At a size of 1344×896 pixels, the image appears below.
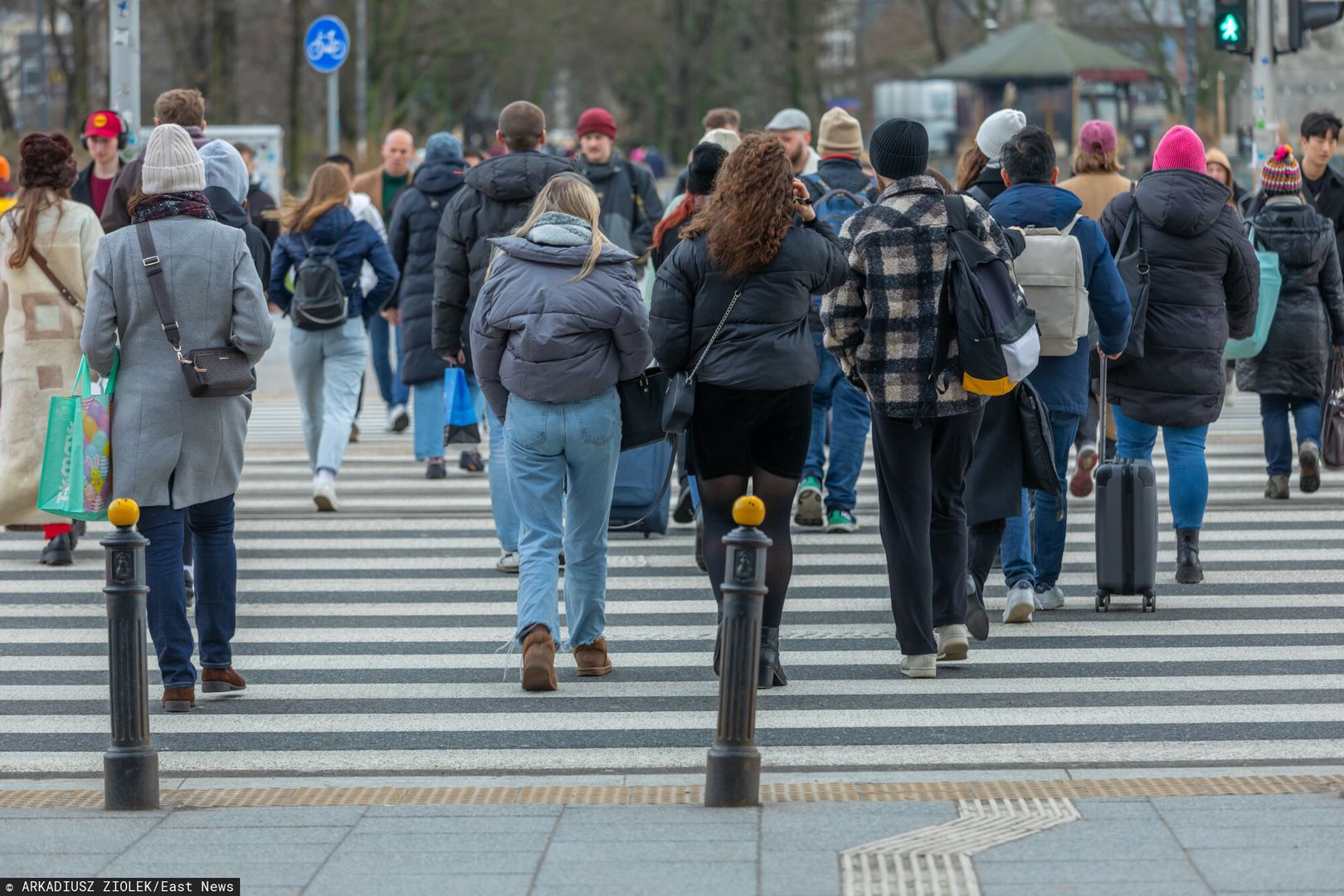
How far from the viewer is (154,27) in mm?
57844

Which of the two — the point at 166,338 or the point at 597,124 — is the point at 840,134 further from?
the point at 166,338

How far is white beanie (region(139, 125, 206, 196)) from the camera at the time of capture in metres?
7.14

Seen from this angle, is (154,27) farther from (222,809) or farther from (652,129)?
(222,809)

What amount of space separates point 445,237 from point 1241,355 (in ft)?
15.5

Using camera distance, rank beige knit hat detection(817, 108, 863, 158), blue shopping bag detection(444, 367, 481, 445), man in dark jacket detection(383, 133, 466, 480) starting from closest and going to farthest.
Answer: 1. beige knit hat detection(817, 108, 863, 158)
2. blue shopping bag detection(444, 367, 481, 445)
3. man in dark jacket detection(383, 133, 466, 480)

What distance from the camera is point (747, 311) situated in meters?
7.16

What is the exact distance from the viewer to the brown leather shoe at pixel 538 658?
7.45m

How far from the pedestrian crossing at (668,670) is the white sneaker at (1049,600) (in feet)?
0.14

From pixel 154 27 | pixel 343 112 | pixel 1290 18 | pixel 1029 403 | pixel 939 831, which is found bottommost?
pixel 939 831

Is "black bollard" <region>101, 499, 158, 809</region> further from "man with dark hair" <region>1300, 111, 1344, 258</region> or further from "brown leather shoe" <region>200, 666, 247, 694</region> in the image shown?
"man with dark hair" <region>1300, 111, 1344, 258</region>

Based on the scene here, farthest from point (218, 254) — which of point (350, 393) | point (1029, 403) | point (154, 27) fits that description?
point (154, 27)

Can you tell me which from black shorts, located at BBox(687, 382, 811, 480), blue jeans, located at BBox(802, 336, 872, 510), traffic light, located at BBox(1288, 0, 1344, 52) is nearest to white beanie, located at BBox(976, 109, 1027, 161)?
blue jeans, located at BBox(802, 336, 872, 510)

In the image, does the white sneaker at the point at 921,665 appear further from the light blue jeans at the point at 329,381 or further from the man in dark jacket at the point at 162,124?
the light blue jeans at the point at 329,381

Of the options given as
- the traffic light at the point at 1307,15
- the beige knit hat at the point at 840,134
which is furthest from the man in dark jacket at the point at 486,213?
the traffic light at the point at 1307,15
